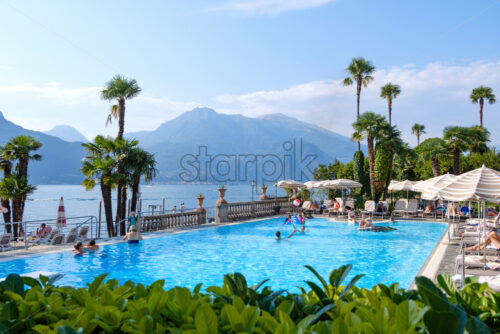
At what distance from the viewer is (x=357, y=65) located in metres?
39.9

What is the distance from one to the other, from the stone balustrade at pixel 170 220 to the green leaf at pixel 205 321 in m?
17.6

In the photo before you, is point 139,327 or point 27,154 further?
point 27,154

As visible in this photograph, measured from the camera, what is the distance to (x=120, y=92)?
23.1 m

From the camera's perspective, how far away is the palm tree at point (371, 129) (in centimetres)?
2928

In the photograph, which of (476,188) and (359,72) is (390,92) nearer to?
(359,72)

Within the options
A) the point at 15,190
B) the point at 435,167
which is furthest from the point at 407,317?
the point at 435,167

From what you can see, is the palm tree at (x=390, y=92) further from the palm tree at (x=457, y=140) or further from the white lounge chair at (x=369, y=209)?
the white lounge chair at (x=369, y=209)

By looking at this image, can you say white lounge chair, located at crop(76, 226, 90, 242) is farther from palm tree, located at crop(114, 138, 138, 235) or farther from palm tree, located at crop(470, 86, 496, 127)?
palm tree, located at crop(470, 86, 496, 127)

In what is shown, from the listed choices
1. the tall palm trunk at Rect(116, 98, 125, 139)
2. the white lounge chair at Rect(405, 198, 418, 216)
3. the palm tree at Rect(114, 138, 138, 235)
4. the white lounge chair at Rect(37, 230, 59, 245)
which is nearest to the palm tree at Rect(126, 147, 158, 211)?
the palm tree at Rect(114, 138, 138, 235)

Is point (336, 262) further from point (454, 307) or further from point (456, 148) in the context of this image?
point (456, 148)

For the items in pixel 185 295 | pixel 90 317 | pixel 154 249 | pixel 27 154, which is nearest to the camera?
pixel 90 317

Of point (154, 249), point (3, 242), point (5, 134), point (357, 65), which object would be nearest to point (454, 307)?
point (154, 249)

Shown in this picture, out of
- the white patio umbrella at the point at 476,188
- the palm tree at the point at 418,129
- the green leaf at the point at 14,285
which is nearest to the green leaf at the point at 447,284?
the green leaf at the point at 14,285

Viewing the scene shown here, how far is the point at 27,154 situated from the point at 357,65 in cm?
3174
